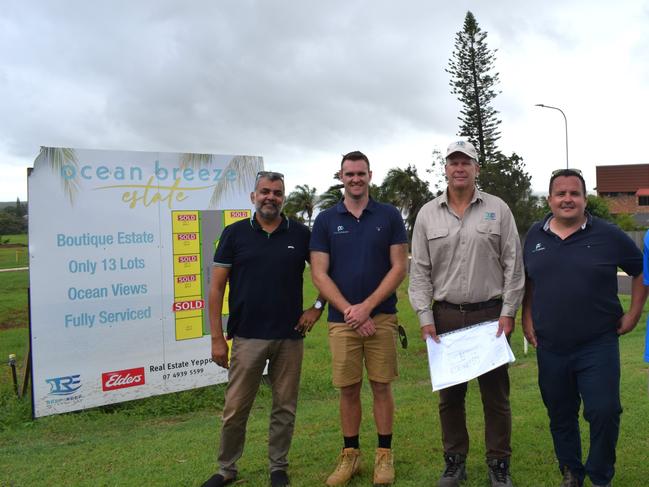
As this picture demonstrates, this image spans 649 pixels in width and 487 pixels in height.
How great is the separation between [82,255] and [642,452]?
5.30m

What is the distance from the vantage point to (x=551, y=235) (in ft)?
11.9

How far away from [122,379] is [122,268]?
1212 mm

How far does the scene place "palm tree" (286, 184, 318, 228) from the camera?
62906 mm

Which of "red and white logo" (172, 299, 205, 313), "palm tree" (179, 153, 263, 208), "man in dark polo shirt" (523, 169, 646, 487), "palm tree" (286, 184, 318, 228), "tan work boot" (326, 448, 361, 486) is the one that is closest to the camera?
"man in dark polo shirt" (523, 169, 646, 487)

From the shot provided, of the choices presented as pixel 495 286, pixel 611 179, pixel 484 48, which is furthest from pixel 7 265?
pixel 611 179

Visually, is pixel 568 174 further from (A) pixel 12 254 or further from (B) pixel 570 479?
(A) pixel 12 254

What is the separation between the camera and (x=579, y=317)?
346 centimetres

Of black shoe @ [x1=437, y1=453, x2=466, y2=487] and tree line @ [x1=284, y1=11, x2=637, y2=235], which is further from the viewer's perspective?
tree line @ [x1=284, y1=11, x2=637, y2=235]

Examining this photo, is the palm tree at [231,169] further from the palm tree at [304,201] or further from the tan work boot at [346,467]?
the palm tree at [304,201]

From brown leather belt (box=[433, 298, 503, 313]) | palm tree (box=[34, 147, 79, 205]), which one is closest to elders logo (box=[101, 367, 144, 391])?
palm tree (box=[34, 147, 79, 205])

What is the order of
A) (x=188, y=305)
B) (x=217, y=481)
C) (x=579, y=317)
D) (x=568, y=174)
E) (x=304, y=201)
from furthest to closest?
1. (x=304, y=201)
2. (x=188, y=305)
3. (x=217, y=481)
4. (x=568, y=174)
5. (x=579, y=317)

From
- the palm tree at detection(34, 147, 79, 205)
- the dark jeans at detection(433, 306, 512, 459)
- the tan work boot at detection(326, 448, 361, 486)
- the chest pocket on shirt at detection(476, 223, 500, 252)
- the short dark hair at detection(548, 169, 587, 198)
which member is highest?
the palm tree at detection(34, 147, 79, 205)

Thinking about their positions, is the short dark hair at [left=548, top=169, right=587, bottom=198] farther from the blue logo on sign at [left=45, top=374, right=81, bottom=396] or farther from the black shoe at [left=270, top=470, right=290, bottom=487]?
the blue logo on sign at [left=45, top=374, right=81, bottom=396]

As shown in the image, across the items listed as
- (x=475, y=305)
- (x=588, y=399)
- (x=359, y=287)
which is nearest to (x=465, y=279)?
(x=475, y=305)
